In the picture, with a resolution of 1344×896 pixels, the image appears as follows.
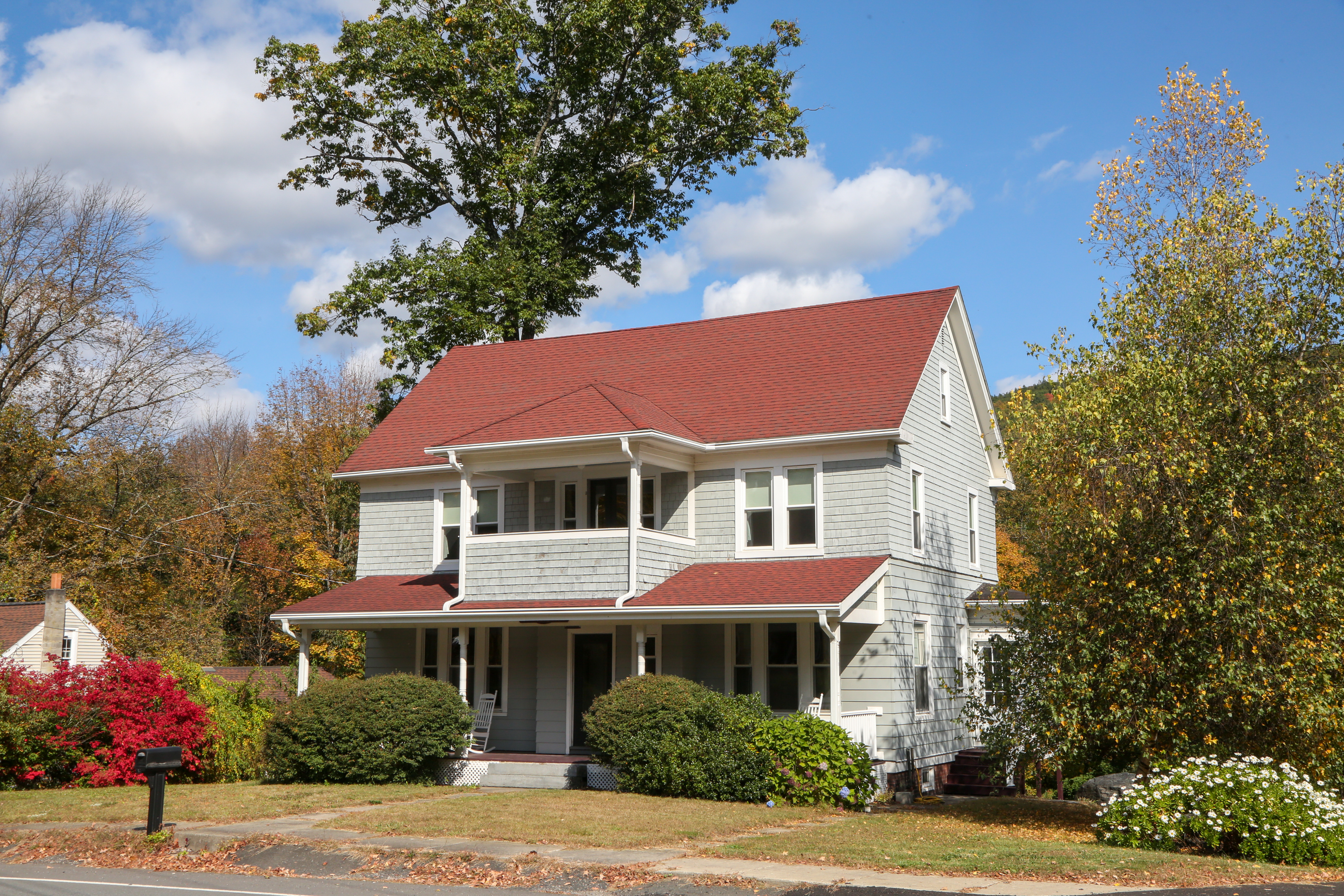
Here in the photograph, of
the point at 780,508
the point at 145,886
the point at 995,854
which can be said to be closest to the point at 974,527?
the point at 780,508

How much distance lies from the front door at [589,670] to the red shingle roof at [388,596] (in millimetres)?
2629

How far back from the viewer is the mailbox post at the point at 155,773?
40.2 ft

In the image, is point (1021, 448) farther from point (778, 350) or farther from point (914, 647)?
point (778, 350)

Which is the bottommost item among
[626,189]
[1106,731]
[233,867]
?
[233,867]

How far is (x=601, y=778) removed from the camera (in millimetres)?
17828

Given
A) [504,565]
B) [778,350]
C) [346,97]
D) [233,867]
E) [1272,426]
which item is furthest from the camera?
[346,97]

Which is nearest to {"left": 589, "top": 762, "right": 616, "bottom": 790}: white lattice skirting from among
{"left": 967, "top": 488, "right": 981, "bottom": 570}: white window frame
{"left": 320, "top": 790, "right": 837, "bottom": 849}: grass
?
{"left": 320, "top": 790, "right": 837, "bottom": 849}: grass

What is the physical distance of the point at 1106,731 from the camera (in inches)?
552

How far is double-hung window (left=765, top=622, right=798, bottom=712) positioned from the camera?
19.5 meters

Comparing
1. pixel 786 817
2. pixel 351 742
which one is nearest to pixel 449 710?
pixel 351 742

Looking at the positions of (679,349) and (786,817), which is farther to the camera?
(679,349)

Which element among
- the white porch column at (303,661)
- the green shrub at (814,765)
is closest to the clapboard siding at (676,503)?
the green shrub at (814,765)

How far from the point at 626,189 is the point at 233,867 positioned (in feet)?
82.8

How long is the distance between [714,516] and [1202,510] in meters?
9.11
